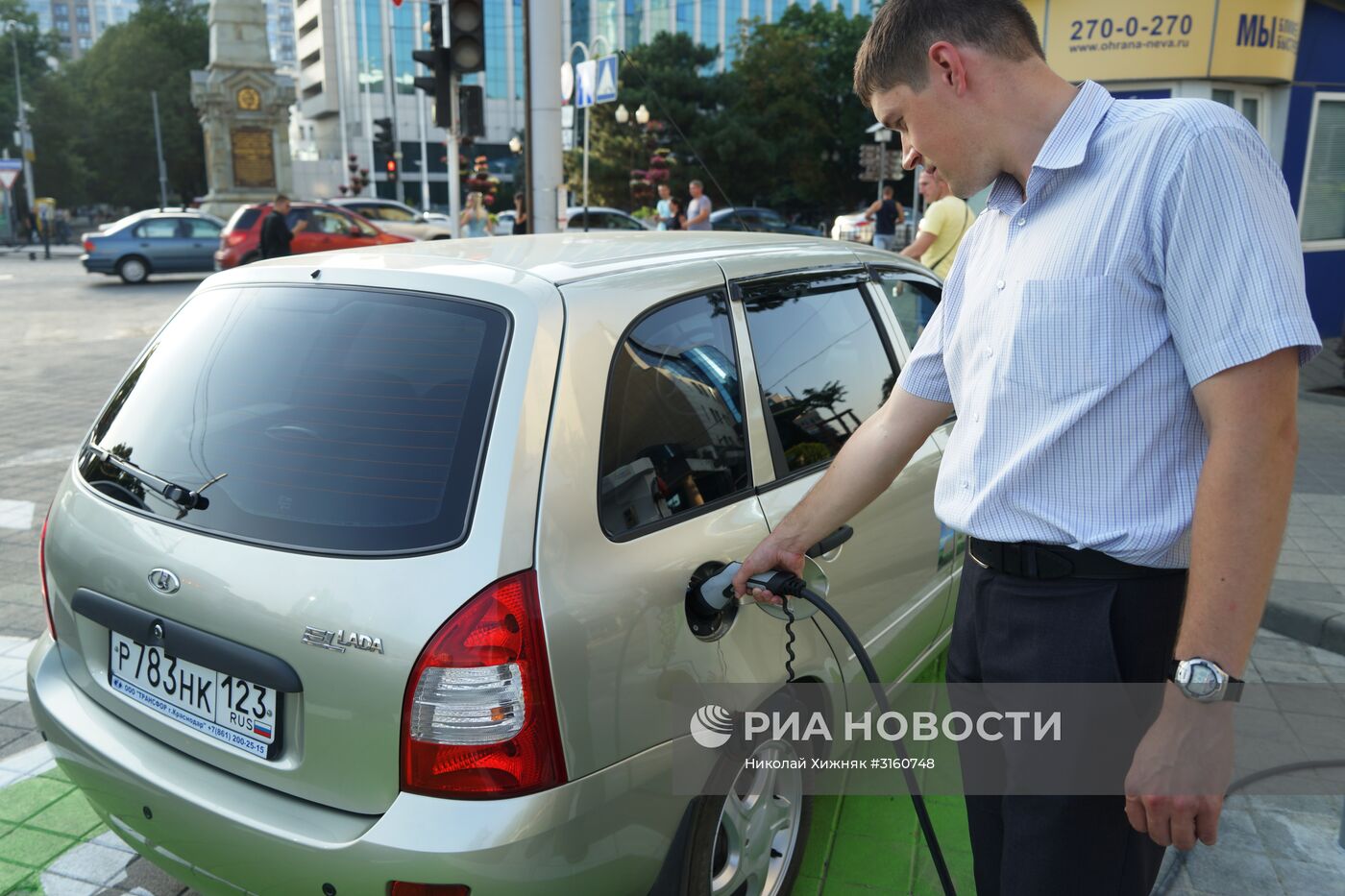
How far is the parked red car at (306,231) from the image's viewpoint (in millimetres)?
18859

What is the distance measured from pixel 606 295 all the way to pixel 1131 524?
112cm

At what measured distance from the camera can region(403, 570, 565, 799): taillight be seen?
1774 mm

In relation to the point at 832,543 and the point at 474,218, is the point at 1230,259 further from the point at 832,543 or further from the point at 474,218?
the point at 474,218

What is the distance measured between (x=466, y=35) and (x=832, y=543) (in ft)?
26.7

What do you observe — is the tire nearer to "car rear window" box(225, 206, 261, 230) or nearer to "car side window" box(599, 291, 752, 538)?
"car rear window" box(225, 206, 261, 230)

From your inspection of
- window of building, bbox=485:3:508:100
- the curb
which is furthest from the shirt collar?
window of building, bbox=485:3:508:100

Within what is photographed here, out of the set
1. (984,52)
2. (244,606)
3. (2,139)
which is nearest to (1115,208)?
(984,52)

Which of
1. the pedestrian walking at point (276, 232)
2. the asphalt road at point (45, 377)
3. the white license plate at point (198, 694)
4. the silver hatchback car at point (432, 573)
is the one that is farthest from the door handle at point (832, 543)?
the pedestrian walking at point (276, 232)

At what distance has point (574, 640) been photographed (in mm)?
1817

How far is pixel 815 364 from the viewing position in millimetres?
2822

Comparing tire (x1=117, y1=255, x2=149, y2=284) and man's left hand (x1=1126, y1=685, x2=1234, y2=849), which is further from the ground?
man's left hand (x1=1126, y1=685, x2=1234, y2=849)

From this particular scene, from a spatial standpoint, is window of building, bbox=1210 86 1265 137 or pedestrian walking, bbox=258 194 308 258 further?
pedestrian walking, bbox=258 194 308 258

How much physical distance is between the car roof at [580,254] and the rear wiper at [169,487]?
0.56 m

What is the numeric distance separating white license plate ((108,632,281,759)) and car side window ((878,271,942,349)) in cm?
221
